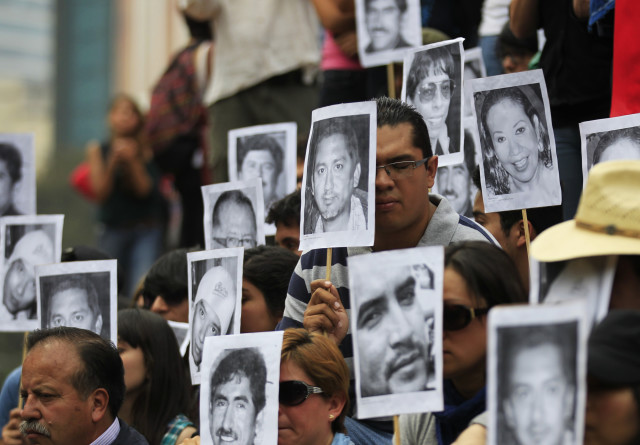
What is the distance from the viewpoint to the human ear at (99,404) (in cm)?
495

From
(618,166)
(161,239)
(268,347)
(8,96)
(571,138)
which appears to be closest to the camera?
(618,166)

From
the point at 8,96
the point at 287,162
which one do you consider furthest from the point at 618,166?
the point at 8,96

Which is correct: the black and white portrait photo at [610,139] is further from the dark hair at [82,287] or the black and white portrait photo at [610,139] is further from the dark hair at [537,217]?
the dark hair at [82,287]

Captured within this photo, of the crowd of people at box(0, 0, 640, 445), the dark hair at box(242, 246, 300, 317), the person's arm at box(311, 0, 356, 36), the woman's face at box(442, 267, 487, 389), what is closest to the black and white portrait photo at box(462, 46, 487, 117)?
the crowd of people at box(0, 0, 640, 445)

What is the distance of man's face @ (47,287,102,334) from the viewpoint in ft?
18.7

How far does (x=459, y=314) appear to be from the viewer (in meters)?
3.83

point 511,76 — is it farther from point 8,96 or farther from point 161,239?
point 8,96

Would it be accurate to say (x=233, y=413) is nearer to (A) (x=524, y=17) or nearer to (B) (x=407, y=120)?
(B) (x=407, y=120)

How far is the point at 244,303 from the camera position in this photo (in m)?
5.75

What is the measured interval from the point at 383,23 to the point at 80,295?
7.18 feet

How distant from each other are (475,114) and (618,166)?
1896 millimetres

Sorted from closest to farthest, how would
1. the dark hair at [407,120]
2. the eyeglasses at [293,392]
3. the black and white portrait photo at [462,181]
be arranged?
1. the eyeglasses at [293,392]
2. the dark hair at [407,120]
3. the black and white portrait photo at [462,181]

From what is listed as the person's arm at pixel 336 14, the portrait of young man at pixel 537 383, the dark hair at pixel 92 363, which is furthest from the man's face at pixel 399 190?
the person's arm at pixel 336 14

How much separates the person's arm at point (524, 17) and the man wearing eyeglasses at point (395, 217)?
1282 millimetres
